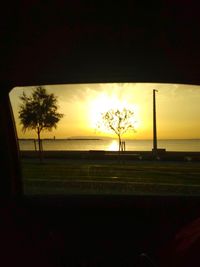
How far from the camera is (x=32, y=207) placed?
3562 mm

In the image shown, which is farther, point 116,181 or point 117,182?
point 116,181

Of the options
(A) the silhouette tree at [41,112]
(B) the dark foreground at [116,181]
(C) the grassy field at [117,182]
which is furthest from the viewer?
(A) the silhouette tree at [41,112]

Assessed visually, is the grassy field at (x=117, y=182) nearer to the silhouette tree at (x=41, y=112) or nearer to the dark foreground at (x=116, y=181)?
the dark foreground at (x=116, y=181)

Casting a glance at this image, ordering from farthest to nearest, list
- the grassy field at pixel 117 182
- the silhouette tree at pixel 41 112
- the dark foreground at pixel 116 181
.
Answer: the silhouette tree at pixel 41 112 < the grassy field at pixel 117 182 < the dark foreground at pixel 116 181

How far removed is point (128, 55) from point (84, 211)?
50.7 inches

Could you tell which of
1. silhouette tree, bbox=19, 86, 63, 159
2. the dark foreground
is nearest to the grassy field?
the dark foreground

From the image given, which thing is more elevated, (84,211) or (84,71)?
(84,71)

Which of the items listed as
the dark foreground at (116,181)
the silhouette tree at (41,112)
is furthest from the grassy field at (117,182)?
the silhouette tree at (41,112)

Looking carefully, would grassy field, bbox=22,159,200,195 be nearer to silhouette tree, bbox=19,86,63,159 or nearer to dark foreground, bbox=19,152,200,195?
dark foreground, bbox=19,152,200,195

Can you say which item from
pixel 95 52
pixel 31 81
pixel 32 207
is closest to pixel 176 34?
pixel 95 52

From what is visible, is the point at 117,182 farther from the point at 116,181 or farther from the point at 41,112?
the point at 41,112

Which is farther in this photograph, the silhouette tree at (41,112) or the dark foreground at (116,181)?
the silhouette tree at (41,112)

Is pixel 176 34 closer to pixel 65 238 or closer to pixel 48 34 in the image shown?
pixel 48 34

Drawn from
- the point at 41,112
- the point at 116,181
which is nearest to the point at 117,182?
the point at 116,181
